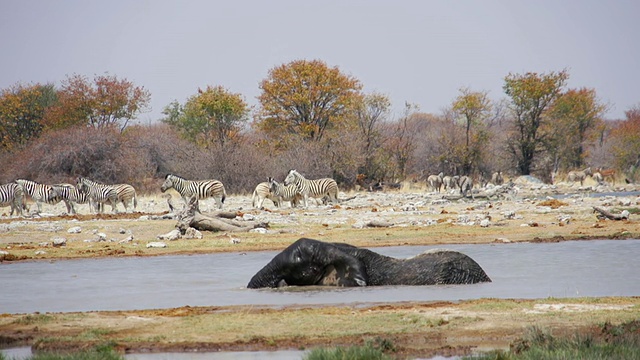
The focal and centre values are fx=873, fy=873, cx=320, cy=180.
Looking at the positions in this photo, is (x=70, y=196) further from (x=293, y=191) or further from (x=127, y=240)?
(x=127, y=240)

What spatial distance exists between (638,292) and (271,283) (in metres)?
5.27

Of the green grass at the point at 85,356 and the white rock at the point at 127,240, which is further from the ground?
the white rock at the point at 127,240

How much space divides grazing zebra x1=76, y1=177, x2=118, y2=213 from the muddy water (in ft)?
40.9

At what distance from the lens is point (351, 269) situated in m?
12.9

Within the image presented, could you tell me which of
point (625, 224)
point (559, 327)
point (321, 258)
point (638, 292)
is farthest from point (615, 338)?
point (625, 224)

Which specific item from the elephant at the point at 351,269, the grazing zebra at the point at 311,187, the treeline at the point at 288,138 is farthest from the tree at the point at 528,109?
the elephant at the point at 351,269

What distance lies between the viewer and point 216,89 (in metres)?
56.5

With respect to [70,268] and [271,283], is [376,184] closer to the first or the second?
[70,268]

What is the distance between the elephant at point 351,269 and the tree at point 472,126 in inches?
1718

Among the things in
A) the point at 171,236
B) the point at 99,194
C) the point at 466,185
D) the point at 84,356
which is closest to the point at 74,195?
the point at 99,194

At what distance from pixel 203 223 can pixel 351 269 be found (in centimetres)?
1004

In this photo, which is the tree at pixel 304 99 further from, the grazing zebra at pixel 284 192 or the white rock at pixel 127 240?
the white rock at pixel 127 240

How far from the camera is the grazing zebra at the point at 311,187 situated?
33428 millimetres

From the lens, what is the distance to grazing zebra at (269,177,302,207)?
105 ft
